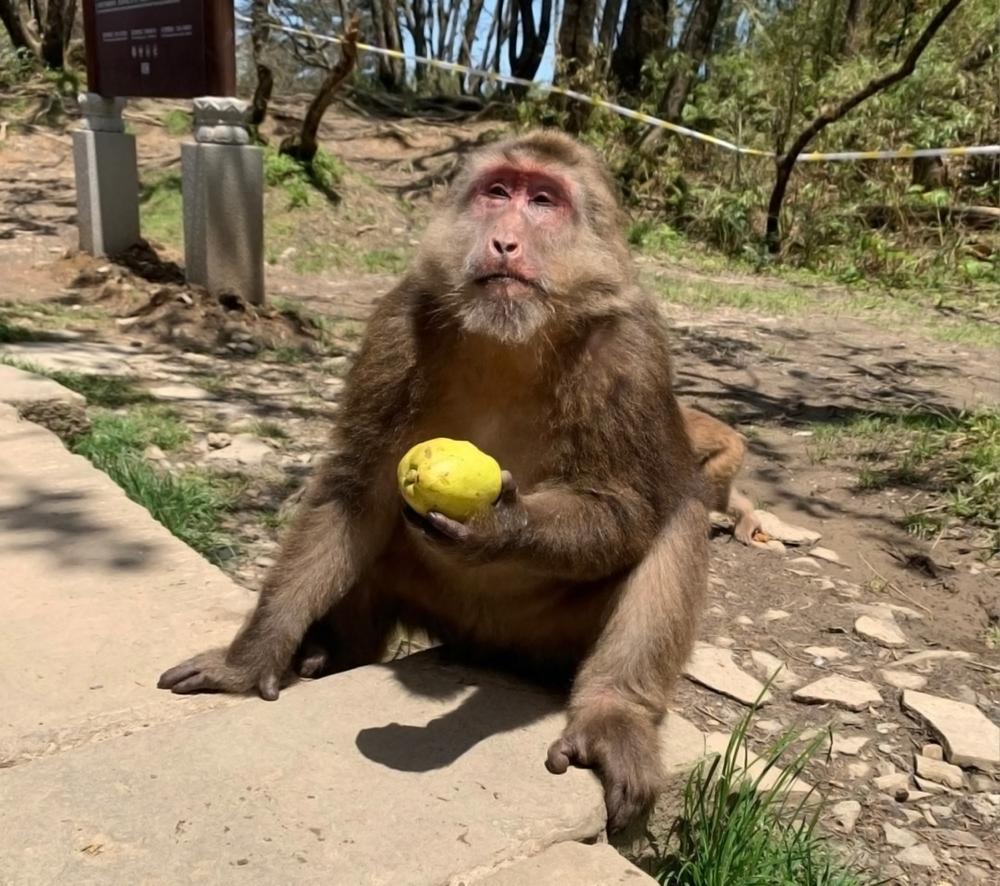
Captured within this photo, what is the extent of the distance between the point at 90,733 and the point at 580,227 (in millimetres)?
1675

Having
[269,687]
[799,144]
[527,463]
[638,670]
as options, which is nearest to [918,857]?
[638,670]

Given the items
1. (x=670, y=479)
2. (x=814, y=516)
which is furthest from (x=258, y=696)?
(x=814, y=516)

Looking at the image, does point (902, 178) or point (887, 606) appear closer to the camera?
point (887, 606)

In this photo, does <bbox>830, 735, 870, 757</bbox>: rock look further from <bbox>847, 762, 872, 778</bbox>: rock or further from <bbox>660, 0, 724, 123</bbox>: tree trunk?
→ <bbox>660, 0, 724, 123</bbox>: tree trunk

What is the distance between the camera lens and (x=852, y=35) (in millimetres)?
13305

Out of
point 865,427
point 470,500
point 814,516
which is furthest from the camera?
point 865,427

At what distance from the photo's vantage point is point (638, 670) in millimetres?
2502

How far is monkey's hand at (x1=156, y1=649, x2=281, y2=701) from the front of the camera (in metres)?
2.46

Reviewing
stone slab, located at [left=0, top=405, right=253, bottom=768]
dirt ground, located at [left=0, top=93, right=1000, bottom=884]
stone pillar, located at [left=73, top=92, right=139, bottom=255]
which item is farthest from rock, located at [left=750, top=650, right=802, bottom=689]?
stone pillar, located at [left=73, top=92, right=139, bottom=255]

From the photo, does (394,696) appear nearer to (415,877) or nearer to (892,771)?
(415,877)

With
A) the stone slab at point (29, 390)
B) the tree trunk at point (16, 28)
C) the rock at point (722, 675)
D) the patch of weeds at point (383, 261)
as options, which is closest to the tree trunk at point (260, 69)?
the patch of weeds at point (383, 261)

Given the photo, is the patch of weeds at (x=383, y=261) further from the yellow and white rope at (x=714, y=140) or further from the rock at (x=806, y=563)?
the rock at (x=806, y=563)

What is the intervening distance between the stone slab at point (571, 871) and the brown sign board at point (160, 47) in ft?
22.4

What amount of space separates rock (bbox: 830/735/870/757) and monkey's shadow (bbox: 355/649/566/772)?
0.91m
